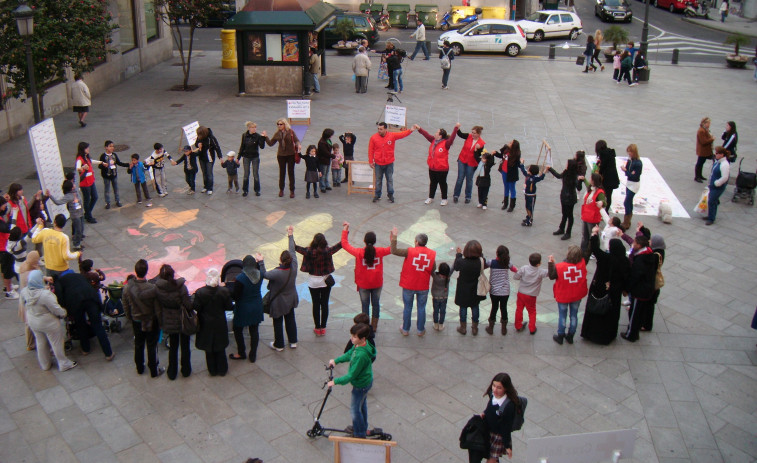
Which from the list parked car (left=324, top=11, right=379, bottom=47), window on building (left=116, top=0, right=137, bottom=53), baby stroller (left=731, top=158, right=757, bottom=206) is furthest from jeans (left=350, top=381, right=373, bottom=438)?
parked car (left=324, top=11, right=379, bottom=47)

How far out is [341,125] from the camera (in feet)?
63.6

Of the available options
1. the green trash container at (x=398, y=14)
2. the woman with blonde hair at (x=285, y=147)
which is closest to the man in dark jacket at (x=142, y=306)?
the woman with blonde hair at (x=285, y=147)

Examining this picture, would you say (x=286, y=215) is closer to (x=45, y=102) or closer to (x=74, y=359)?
(x=74, y=359)

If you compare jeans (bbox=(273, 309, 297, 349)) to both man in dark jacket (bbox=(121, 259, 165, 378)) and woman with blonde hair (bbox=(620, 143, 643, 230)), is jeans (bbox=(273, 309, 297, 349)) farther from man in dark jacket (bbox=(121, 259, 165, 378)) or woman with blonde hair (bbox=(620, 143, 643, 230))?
woman with blonde hair (bbox=(620, 143, 643, 230))

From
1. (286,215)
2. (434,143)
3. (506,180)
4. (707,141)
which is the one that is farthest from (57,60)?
(707,141)

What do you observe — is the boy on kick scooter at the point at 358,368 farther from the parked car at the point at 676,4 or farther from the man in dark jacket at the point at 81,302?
the parked car at the point at 676,4

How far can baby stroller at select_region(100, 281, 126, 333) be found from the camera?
9.61 meters

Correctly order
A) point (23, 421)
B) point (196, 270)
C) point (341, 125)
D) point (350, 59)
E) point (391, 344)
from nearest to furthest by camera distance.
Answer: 1. point (23, 421)
2. point (391, 344)
3. point (196, 270)
4. point (341, 125)
5. point (350, 59)

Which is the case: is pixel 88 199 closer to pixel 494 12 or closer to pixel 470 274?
pixel 470 274

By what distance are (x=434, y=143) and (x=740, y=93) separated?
51.7ft

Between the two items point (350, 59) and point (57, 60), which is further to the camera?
point (350, 59)

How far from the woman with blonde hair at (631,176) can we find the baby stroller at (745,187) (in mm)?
3057

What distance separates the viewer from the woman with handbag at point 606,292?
9.34 meters

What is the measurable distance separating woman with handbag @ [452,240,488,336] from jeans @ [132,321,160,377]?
3874mm
